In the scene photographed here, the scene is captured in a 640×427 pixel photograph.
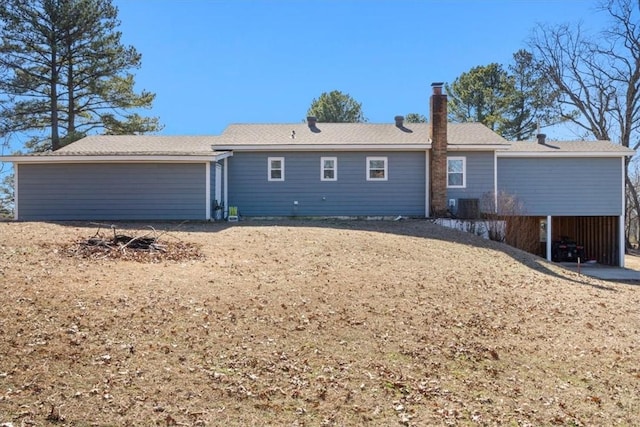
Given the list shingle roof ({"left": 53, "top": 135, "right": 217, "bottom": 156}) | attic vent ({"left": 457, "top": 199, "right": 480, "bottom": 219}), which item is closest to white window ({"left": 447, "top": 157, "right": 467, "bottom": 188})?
attic vent ({"left": 457, "top": 199, "right": 480, "bottom": 219})

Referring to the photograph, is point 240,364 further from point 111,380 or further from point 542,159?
point 542,159

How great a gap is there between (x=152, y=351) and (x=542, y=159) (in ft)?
59.2

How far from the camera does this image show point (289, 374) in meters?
4.86

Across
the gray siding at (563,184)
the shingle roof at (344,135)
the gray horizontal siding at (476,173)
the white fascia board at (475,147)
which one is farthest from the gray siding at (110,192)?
the gray siding at (563,184)

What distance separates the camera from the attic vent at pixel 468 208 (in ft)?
55.5

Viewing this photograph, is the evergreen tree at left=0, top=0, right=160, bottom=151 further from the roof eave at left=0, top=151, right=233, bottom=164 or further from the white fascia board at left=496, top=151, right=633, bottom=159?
the white fascia board at left=496, top=151, right=633, bottom=159

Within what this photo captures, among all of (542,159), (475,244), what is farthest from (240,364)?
(542,159)

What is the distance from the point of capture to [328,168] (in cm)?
1781

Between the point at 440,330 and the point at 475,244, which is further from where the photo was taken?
the point at 475,244

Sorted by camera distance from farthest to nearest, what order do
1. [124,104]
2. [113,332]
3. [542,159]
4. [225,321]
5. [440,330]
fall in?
[124,104] < [542,159] < [440,330] < [225,321] < [113,332]

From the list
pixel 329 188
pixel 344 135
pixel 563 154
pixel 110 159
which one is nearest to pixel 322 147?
pixel 329 188

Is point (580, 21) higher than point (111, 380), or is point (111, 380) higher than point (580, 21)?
point (580, 21)

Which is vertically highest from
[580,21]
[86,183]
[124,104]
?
[580,21]

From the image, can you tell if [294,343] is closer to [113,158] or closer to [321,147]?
[113,158]
